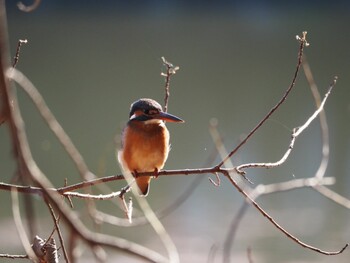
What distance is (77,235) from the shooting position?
1.84 feet

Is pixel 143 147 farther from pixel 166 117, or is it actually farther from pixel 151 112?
pixel 166 117

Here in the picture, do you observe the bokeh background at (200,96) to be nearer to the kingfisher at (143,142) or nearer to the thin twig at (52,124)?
the kingfisher at (143,142)

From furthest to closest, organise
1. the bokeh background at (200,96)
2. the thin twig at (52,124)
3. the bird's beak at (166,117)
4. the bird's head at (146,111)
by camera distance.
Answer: the bokeh background at (200,96), the bird's head at (146,111), the bird's beak at (166,117), the thin twig at (52,124)

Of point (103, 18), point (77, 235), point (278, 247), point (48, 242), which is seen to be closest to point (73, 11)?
point (103, 18)

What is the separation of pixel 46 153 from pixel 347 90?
11.7ft

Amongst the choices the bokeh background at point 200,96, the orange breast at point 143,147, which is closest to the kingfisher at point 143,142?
the orange breast at point 143,147

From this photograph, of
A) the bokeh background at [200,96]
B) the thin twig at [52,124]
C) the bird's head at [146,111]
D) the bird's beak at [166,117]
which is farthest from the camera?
the bokeh background at [200,96]

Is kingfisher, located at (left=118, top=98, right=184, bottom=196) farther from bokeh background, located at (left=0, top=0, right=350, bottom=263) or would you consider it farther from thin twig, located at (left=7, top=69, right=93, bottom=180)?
thin twig, located at (left=7, top=69, right=93, bottom=180)

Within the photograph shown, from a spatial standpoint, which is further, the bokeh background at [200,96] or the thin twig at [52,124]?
the bokeh background at [200,96]

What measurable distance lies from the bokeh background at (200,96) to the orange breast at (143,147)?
1.27ft

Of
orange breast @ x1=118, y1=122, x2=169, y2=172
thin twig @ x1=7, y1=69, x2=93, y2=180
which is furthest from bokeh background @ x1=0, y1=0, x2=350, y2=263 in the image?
thin twig @ x1=7, y1=69, x2=93, y2=180

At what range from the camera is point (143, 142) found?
204 centimetres

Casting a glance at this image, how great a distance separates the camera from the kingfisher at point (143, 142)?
201 centimetres

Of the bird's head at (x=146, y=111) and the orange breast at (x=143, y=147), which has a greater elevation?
the bird's head at (x=146, y=111)
